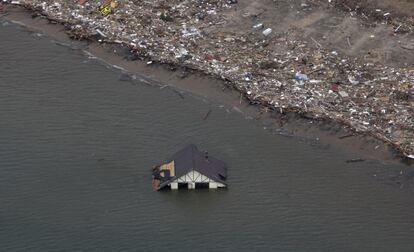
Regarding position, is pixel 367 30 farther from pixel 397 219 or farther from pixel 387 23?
pixel 397 219

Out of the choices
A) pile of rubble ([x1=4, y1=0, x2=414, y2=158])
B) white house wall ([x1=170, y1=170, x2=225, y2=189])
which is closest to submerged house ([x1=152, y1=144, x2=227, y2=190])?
white house wall ([x1=170, y1=170, x2=225, y2=189])

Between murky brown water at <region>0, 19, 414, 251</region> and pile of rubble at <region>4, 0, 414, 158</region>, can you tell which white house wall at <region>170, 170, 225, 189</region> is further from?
pile of rubble at <region>4, 0, 414, 158</region>

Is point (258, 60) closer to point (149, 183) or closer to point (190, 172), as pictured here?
point (190, 172)

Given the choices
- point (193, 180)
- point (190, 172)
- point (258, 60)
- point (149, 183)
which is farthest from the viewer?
point (258, 60)

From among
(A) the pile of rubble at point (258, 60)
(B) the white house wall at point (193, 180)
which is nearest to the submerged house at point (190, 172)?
(B) the white house wall at point (193, 180)

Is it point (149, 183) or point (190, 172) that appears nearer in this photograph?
point (190, 172)

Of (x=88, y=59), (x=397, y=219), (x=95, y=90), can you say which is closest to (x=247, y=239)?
(x=397, y=219)

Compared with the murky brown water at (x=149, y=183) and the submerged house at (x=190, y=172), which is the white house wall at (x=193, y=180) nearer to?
the submerged house at (x=190, y=172)

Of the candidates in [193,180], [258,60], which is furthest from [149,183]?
[258,60]
